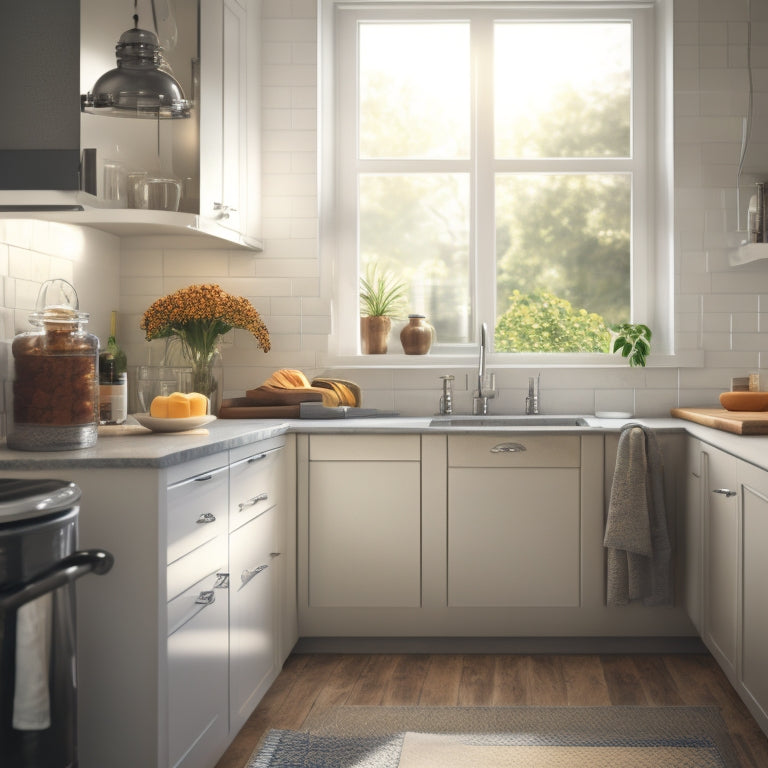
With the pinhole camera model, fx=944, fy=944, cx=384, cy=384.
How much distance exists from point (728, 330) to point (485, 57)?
1651 mm

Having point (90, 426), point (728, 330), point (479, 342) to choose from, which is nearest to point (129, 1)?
point (90, 426)

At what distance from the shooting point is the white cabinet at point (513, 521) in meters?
3.43

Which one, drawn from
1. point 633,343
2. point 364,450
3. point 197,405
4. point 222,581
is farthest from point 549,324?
point 222,581

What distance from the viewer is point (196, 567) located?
2.25m

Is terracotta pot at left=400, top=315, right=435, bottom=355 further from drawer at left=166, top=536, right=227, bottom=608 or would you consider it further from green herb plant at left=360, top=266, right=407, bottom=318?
drawer at left=166, top=536, right=227, bottom=608

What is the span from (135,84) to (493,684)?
2.23 m

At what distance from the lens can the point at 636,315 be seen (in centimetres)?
432

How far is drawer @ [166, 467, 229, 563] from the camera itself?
6.87 ft

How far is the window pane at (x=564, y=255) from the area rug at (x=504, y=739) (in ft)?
6.19

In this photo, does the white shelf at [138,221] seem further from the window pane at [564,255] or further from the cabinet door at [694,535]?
the cabinet door at [694,535]

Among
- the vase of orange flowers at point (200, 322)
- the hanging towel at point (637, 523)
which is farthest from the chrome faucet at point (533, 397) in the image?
the vase of orange flowers at point (200, 322)

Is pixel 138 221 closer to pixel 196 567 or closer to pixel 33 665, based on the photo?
pixel 196 567

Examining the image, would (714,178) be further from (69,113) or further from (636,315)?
(69,113)

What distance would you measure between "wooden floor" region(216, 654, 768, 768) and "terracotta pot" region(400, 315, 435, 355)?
4.52ft
